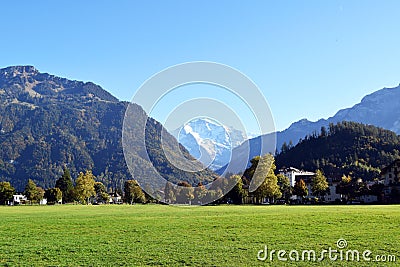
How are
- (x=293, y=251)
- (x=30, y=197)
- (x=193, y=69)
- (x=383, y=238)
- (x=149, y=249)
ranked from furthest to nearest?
(x=30, y=197)
(x=193, y=69)
(x=383, y=238)
(x=149, y=249)
(x=293, y=251)

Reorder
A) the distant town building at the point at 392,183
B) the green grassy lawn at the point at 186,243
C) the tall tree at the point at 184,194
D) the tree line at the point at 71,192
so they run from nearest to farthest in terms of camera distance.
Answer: the green grassy lawn at the point at 186,243 < the distant town building at the point at 392,183 < the tall tree at the point at 184,194 < the tree line at the point at 71,192

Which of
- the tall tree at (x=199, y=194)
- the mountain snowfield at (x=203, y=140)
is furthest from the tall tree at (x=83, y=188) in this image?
the mountain snowfield at (x=203, y=140)

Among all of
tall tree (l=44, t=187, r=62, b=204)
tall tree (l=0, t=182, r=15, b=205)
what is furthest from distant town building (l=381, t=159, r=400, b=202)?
tall tree (l=0, t=182, r=15, b=205)

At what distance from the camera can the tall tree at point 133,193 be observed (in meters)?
139

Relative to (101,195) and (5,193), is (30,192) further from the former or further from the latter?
(101,195)

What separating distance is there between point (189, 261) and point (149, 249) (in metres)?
3.41

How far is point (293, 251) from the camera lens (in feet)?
62.5

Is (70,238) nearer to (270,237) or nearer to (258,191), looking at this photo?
(270,237)

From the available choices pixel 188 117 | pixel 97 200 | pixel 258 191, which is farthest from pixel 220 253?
pixel 97 200

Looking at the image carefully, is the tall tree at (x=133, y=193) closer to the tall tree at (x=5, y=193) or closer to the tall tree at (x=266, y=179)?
the tall tree at (x=5, y=193)

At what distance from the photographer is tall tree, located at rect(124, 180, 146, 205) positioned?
13900 cm

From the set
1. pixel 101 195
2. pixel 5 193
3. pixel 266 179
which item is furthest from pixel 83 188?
pixel 266 179

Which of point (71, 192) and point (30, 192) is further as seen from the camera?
point (30, 192)

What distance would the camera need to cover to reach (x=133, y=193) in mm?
139000
